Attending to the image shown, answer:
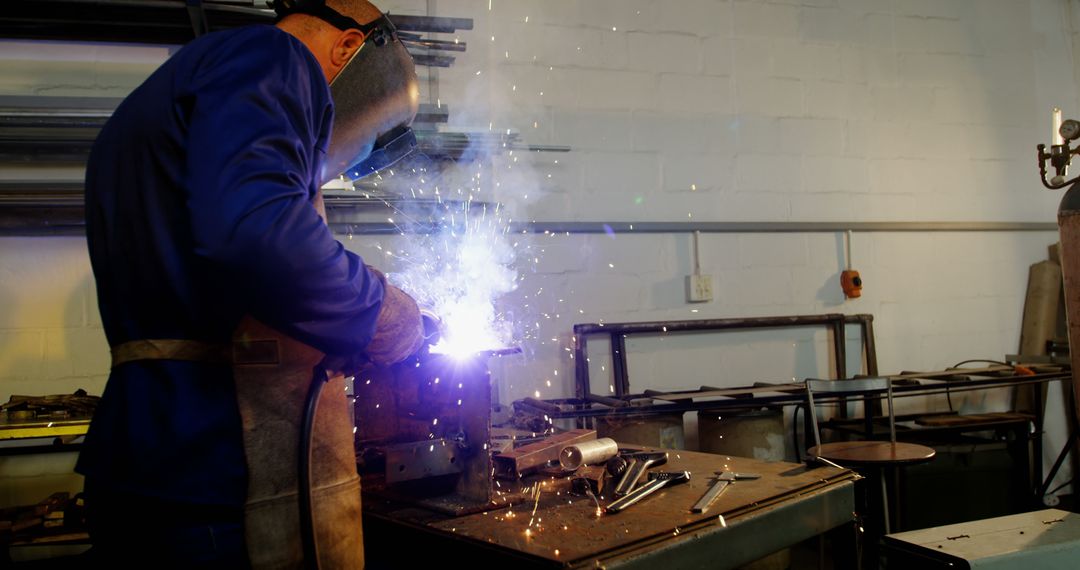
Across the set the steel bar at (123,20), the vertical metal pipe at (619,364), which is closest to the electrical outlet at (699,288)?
the vertical metal pipe at (619,364)

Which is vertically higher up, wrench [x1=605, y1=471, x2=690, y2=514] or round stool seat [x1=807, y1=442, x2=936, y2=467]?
wrench [x1=605, y1=471, x2=690, y2=514]

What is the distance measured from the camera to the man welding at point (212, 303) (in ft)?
3.34

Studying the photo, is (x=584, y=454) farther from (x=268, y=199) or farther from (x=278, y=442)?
(x=268, y=199)

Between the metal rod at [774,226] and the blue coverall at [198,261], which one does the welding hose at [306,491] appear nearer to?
the blue coverall at [198,261]

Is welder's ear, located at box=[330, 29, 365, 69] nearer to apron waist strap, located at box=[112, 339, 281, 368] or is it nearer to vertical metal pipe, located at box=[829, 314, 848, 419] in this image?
apron waist strap, located at box=[112, 339, 281, 368]

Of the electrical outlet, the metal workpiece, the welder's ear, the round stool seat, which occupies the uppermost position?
the welder's ear

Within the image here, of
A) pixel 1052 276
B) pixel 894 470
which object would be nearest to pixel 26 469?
pixel 894 470

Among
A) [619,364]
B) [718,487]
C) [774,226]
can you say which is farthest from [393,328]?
[774,226]

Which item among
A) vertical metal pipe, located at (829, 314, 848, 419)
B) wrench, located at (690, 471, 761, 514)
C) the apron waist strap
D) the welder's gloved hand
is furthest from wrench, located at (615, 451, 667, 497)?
vertical metal pipe, located at (829, 314, 848, 419)

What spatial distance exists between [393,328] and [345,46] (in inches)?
20.9

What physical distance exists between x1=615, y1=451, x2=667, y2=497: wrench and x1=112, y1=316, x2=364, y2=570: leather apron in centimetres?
54

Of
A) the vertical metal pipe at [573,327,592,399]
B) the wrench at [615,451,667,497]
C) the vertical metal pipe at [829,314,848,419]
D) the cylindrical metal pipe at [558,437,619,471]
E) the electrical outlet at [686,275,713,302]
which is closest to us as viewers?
the wrench at [615,451,667,497]

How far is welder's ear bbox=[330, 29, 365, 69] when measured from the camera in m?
1.35

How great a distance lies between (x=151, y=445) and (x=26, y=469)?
6.63ft
